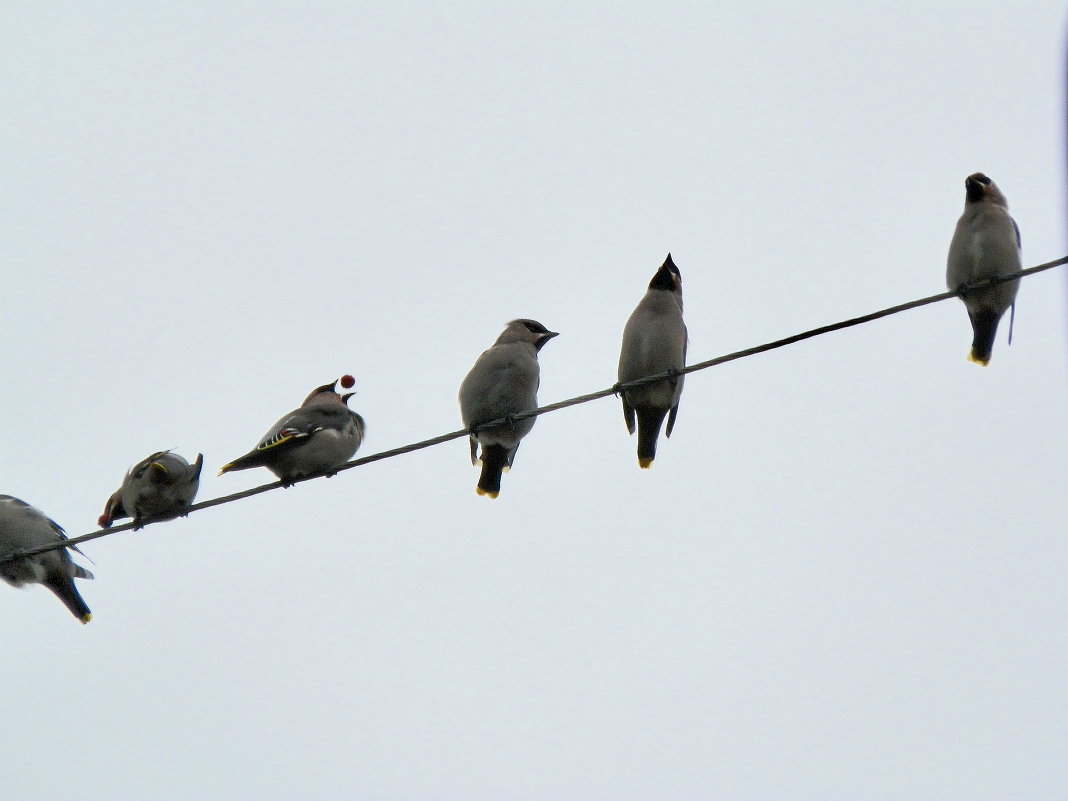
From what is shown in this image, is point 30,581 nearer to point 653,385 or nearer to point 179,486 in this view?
point 179,486

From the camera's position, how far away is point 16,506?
346 inches

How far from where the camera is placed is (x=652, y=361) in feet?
25.9

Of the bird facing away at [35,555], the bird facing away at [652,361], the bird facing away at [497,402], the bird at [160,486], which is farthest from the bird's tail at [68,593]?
the bird facing away at [652,361]

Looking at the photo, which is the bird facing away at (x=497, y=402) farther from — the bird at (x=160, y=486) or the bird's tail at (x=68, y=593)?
the bird's tail at (x=68, y=593)

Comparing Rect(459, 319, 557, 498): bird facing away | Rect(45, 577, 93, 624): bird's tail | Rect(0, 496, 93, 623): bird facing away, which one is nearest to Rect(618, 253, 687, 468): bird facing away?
Rect(459, 319, 557, 498): bird facing away

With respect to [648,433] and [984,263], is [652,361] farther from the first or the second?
[984,263]

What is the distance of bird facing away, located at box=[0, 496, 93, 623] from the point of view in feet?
28.4

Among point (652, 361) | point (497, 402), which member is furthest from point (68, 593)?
point (652, 361)

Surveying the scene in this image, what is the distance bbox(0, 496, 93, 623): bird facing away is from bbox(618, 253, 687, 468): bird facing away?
369cm

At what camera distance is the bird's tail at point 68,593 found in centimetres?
902

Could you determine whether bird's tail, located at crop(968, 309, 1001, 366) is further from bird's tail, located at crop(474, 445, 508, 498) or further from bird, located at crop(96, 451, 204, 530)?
bird, located at crop(96, 451, 204, 530)

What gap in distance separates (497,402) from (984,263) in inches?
110

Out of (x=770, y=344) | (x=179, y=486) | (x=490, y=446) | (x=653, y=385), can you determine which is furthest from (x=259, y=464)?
(x=770, y=344)

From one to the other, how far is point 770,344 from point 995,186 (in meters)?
3.14
